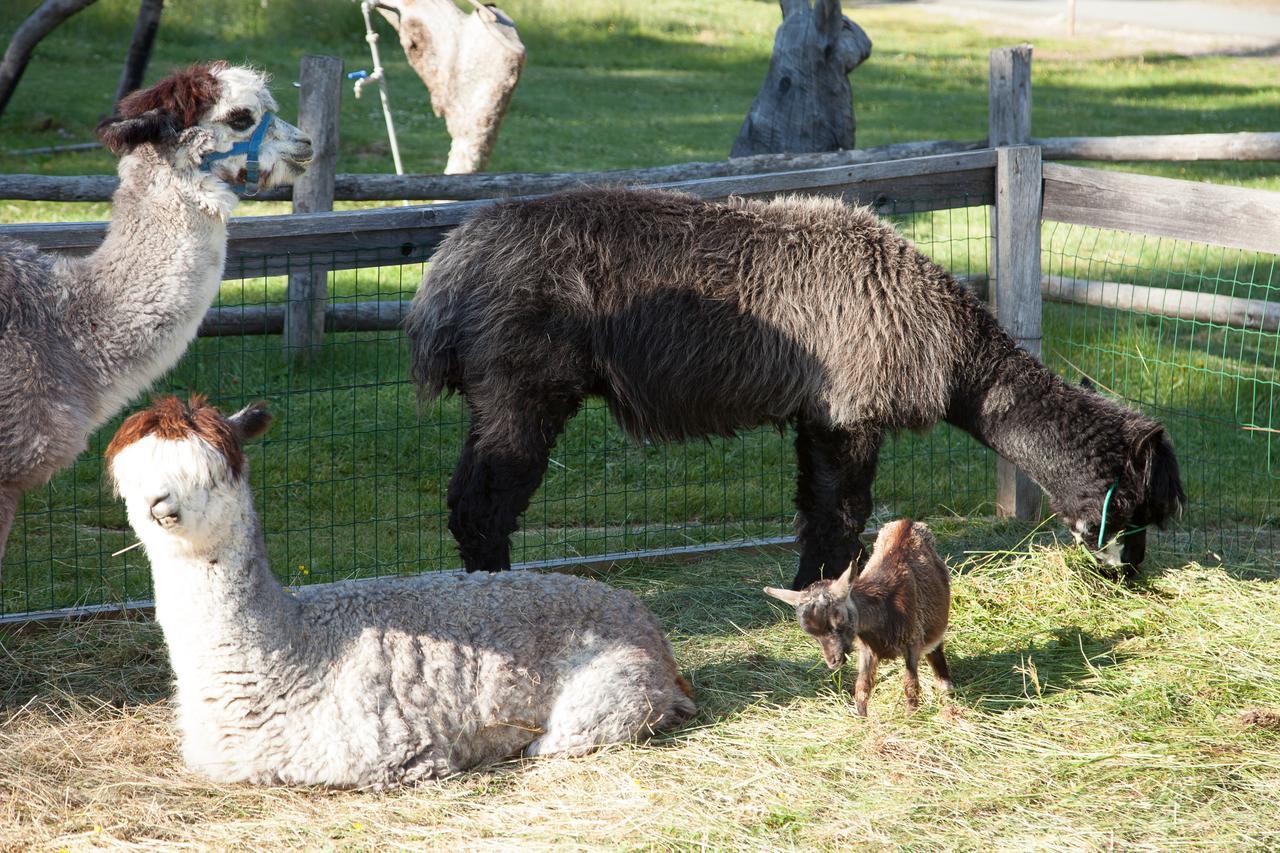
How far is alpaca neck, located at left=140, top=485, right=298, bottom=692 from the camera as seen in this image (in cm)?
375

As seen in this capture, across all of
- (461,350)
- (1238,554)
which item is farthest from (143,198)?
(1238,554)

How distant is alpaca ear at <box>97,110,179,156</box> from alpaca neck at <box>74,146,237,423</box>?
0.06m

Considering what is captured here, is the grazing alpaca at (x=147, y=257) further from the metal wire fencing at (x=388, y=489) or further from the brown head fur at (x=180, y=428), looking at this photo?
the metal wire fencing at (x=388, y=489)

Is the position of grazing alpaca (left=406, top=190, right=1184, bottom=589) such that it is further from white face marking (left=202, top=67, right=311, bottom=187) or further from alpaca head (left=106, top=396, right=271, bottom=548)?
alpaca head (left=106, top=396, right=271, bottom=548)

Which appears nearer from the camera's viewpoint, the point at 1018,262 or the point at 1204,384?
the point at 1018,262

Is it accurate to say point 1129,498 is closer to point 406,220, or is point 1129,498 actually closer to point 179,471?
point 406,220

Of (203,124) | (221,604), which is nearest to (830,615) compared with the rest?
(221,604)

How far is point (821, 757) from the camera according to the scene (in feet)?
13.5

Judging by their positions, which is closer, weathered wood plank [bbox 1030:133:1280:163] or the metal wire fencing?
the metal wire fencing

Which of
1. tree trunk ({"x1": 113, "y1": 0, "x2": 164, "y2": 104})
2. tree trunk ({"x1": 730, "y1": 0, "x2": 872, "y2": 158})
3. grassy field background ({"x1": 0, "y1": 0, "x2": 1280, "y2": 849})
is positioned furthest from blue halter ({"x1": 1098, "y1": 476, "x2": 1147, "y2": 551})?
tree trunk ({"x1": 113, "y1": 0, "x2": 164, "y2": 104})

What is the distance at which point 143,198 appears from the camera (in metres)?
4.17

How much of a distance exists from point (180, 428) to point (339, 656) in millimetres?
871

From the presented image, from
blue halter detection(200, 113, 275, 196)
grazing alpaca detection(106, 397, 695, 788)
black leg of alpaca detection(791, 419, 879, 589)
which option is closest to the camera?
grazing alpaca detection(106, 397, 695, 788)

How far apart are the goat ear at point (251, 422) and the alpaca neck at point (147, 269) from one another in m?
0.54
